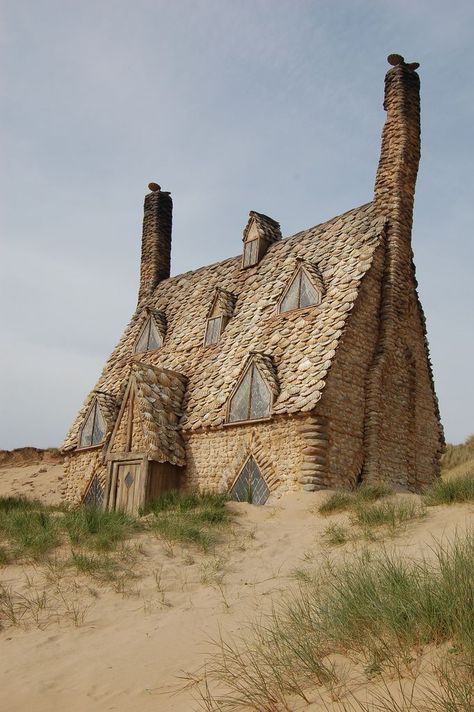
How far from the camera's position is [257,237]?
73.6 ft

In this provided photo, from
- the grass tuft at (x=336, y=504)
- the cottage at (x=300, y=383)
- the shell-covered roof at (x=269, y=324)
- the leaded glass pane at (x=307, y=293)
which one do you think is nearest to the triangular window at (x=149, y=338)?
the shell-covered roof at (x=269, y=324)

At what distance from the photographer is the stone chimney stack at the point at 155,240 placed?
27.4 m

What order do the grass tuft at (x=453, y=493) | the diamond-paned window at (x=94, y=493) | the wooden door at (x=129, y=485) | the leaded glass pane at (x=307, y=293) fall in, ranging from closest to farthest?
1. the grass tuft at (x=453, y=493)
2. the wooden door at (x=129, y=485)
3. the leaded glass pane at (x=307, y=293)
4. the diamond-paned window at (x=94, y=493)

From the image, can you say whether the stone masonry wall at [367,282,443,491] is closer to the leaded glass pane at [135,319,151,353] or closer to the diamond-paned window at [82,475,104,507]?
the diamond-paned window at [82,475,104,507]

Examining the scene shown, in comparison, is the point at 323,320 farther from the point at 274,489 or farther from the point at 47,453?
the point at 47,453

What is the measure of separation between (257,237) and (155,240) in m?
6.60

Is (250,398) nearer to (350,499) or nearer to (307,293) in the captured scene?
(307,293)

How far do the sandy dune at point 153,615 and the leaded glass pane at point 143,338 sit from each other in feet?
40.6

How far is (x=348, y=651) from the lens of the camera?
531 centimetres

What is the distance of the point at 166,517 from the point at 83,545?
1.87 metres

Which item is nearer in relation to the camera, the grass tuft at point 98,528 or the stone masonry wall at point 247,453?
the grass tuft at point 98,528

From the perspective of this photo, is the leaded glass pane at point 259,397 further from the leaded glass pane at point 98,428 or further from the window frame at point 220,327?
the leaded glass pane at point 98,428


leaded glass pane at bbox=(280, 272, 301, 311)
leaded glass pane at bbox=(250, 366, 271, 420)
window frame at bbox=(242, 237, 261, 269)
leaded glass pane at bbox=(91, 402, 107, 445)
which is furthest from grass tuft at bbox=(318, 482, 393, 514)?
window frame at bbox=(242, 237, 261, 269)

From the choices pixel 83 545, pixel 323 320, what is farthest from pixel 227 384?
pixel 83 545
